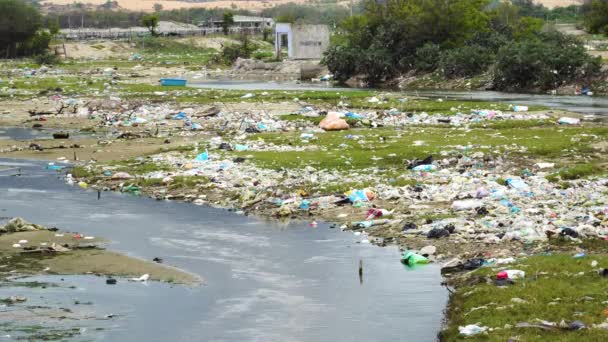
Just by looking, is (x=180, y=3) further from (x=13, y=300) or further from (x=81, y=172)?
(x=13, y=300)

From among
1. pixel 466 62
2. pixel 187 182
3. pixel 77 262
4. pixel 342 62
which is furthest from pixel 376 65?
pixel 77 262

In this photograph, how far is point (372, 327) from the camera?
9672mm

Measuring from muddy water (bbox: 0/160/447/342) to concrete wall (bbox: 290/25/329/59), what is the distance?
151ft

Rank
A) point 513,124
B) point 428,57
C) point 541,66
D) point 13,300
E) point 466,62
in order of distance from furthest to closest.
→ point 428,57, point 466,62, point 541,66, point 513,124, point 13,300

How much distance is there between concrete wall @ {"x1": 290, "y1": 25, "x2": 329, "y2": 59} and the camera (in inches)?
2402

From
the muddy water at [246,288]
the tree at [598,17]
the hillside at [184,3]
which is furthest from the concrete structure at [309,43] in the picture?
the hillside at [184,3]

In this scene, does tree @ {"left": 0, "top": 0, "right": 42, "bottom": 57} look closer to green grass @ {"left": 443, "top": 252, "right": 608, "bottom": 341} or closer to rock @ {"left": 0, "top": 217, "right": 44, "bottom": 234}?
rock @ {"left": 0, "top": 217, "right": 44, "bottom": 234}

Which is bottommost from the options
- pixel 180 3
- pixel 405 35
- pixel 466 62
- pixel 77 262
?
pixel 77 262

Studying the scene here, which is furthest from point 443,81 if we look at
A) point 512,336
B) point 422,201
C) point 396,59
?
point 512,336

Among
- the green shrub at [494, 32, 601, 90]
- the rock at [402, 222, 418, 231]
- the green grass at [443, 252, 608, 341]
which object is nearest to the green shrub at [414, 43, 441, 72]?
the green shrub at [494, 32, 601, 90]

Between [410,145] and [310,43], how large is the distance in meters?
41.9

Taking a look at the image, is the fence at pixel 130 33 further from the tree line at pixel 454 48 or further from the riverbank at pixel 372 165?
the riverbank at pixel 372 165

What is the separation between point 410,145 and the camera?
20.0 m

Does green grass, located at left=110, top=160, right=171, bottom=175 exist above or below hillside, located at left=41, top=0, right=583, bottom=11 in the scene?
below
